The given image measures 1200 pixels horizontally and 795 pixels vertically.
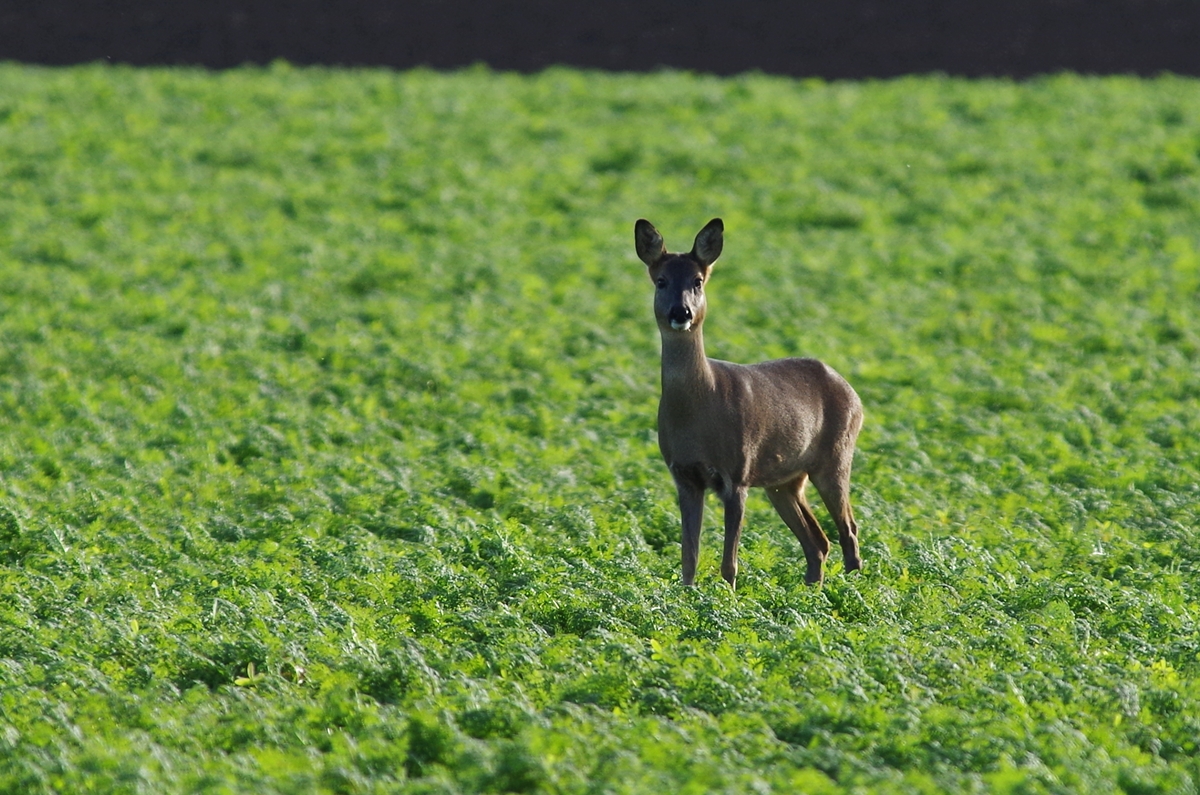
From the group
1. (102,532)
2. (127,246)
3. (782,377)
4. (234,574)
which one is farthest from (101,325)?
(782,377)

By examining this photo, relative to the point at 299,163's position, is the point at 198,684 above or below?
below

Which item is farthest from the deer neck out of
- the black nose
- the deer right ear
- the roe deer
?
the deer right ear

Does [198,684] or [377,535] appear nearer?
[198,684]

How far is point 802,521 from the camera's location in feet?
31.8

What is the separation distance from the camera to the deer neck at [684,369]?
29.2ft

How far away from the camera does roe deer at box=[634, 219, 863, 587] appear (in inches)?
345

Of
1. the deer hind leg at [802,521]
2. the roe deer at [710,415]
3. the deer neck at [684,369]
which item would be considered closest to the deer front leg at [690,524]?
the roe deer at [710,415]

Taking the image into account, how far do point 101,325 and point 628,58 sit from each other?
14251 mm

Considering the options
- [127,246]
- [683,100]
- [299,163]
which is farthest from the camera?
[683,100]

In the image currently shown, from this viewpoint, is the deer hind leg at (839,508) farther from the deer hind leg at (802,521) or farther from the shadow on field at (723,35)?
the shadow on field at (723,35)

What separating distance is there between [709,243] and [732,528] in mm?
1634

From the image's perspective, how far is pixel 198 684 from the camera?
7465mm

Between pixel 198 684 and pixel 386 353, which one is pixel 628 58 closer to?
pixel 386 353

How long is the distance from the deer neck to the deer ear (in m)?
0.40
